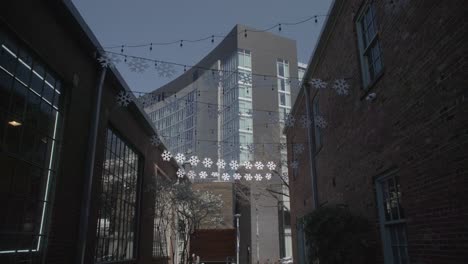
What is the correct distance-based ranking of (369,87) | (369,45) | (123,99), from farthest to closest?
1. (123,99)
2. (369,45)
3. (369,87)

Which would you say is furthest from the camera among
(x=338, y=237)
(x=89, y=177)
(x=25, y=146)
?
(x=89, y=177)

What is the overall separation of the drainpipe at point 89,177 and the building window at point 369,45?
16.8ft

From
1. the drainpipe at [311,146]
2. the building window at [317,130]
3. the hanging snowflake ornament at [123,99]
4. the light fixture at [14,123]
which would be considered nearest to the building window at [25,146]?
the light fixture at [14,123]

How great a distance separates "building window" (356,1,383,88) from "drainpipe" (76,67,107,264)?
5130 mm

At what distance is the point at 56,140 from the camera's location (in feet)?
22.1

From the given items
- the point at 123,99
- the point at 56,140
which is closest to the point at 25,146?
the point at 56,140

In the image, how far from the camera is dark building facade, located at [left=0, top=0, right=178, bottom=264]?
538cm

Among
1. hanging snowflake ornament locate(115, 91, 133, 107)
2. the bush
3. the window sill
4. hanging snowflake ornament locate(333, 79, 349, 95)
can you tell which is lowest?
the bush

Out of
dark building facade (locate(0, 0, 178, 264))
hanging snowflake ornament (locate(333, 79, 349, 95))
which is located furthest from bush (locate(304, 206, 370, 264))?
dark building facade (locate(0, 0, 178, 264))

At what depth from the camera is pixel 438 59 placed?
15.1 ft

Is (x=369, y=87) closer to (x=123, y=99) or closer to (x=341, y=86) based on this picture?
(x=341, y=86)

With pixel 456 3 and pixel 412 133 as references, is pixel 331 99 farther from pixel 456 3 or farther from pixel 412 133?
pixel 456 3

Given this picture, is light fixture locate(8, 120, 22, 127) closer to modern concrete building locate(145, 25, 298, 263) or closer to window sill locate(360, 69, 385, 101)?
modern concrete building locate(145, 25, 298, 263)

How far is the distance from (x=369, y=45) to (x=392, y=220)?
116 inches
